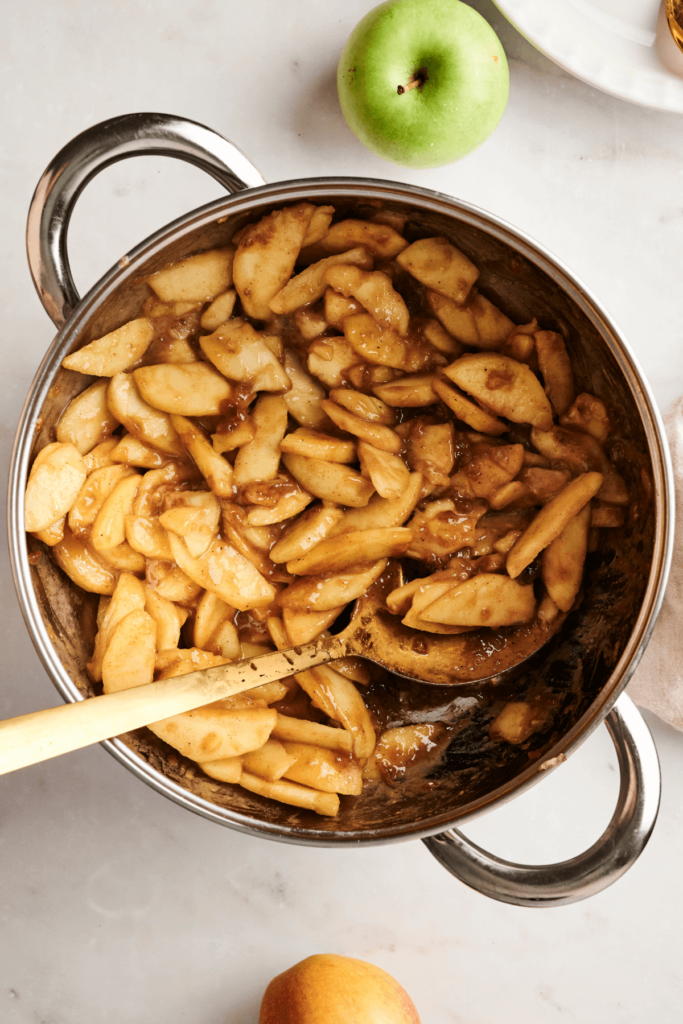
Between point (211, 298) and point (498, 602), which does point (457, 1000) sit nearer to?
point (498, 602)

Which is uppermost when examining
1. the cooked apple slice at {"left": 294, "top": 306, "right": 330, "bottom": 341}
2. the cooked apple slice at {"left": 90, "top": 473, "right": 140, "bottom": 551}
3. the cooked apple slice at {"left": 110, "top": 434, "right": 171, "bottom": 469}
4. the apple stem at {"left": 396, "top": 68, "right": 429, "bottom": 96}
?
the apple stem at {"left": 396, "top": 68, "right": 429, "bottom": 96}

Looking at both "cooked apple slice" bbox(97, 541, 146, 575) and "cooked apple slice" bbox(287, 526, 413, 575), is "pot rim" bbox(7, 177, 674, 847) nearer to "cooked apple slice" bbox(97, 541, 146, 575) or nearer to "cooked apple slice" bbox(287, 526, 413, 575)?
"cooked apple slice" bbox(97, 541, 146, 575)

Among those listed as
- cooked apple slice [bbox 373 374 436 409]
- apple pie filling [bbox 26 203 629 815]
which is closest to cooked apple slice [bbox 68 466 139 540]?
apple pie filling [bbox 26 203 629 815]

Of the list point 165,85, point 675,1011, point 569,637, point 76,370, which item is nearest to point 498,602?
point 569,637

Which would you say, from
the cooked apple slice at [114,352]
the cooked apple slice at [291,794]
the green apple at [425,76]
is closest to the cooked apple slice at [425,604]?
the cooked apple slice at [291,794]

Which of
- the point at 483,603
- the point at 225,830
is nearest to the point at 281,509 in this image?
the point at 483,603

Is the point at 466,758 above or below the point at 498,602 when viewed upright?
below
